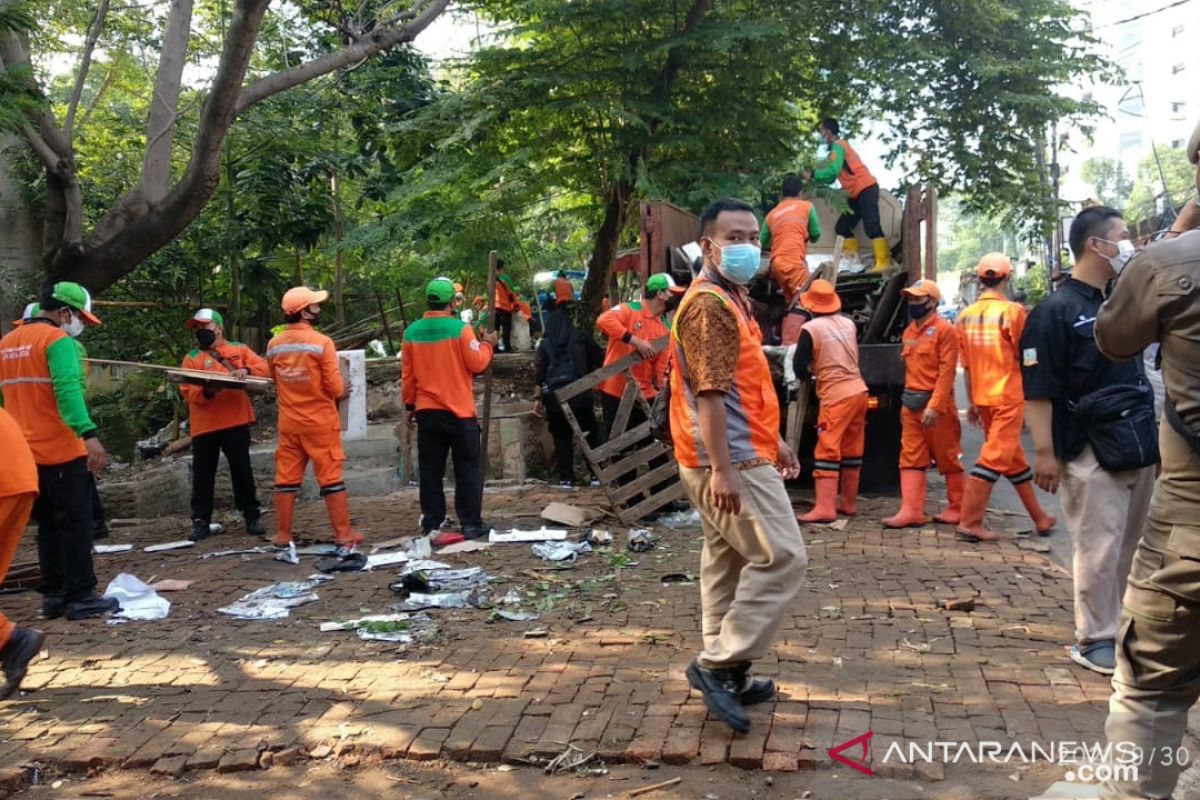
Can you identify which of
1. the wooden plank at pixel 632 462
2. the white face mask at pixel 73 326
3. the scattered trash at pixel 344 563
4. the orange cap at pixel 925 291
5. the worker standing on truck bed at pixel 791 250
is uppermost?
the worker standing on truck bed at pixel 791 250

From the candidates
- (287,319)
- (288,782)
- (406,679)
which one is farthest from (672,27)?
(288,782)

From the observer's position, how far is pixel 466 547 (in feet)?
21.9

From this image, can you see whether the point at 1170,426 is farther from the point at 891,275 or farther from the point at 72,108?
the point at 72,108

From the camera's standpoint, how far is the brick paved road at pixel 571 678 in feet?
11.2

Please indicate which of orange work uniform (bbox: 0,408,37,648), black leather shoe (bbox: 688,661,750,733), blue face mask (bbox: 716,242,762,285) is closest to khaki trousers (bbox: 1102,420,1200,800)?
black leather shoe (bbox: 688,661,750,733)

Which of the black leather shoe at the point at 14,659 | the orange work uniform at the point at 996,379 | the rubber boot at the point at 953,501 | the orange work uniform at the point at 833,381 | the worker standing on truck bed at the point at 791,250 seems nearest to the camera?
the black leather shoe at the point at 14,659

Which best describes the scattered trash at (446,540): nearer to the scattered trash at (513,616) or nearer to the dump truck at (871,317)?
the scattered trash at (513,616)

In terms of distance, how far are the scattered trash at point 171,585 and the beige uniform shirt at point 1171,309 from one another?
5537mm

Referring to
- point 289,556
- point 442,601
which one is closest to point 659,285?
point 442,601

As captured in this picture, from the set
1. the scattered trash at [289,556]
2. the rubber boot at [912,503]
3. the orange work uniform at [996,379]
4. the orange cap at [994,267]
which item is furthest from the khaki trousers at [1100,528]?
the scattered trash at [289,556]

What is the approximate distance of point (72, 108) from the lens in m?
7.71

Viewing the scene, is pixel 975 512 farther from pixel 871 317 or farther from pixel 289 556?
pixel 289 556

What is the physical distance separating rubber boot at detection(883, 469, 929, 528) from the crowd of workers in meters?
0.02

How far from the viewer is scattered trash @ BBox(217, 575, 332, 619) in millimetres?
5332
